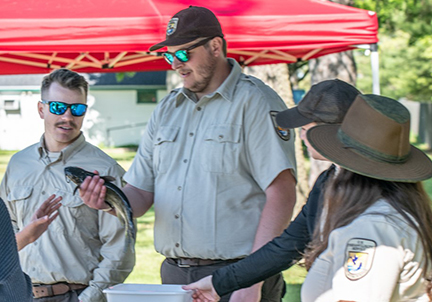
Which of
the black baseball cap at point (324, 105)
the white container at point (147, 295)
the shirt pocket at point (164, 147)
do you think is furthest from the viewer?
the shirt pocket at point (164, 147)

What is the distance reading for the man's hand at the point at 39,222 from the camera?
3.10 metres

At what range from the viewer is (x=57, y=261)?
3303 mm

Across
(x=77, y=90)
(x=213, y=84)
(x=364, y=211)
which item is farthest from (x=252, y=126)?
(x=364, y=211)

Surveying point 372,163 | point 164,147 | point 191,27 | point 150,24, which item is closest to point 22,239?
point 164,147

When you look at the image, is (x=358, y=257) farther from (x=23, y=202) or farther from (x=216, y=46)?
(x=23, y=202)

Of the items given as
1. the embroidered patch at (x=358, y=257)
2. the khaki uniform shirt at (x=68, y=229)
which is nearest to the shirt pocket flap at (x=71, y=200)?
the khaki uniform shirt at (x=68, y=229)

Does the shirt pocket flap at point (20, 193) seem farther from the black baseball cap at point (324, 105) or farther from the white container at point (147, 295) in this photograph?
the black baseball cap at point (324, 105)

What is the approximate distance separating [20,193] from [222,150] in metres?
1.13

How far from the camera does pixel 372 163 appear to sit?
204 centimetres

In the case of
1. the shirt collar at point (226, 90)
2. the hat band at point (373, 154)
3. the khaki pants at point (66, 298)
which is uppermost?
the shirt collar at point (226, 90)

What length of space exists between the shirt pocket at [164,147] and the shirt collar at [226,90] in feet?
0.55

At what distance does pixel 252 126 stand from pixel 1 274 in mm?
1725

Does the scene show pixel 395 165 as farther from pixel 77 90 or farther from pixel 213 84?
pixel 77 90

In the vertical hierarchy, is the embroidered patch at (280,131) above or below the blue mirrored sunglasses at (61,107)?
below
